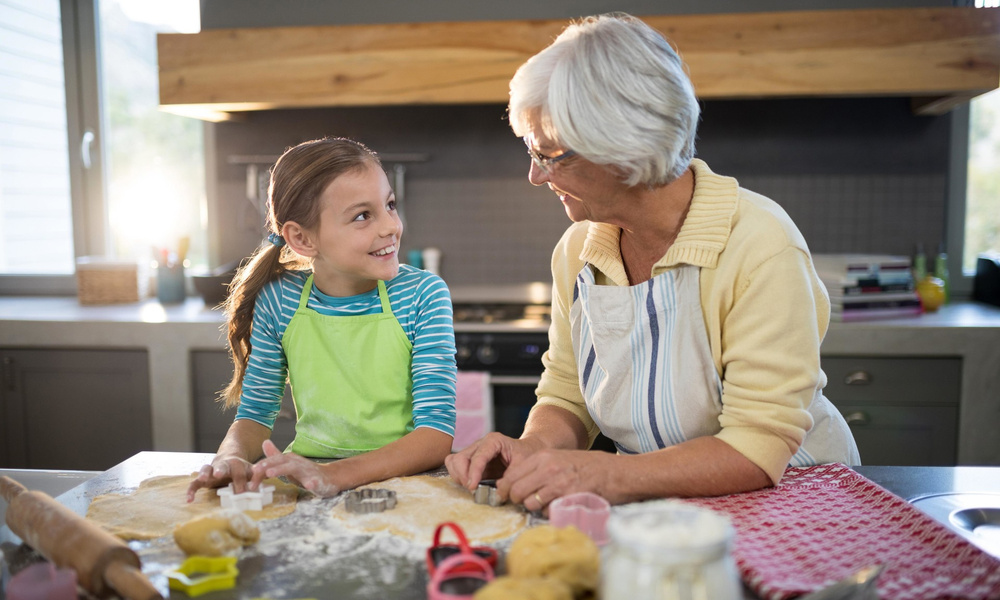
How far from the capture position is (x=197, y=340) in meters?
2.60

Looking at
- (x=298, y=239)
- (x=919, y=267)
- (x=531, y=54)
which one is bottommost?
(x=919, y=267)

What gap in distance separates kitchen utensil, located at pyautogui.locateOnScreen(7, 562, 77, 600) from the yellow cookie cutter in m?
0.09

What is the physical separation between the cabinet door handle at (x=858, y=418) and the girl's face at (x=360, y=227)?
164 centimetres

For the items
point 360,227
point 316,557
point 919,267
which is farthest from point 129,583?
point 919,267

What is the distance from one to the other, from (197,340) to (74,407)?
55cm

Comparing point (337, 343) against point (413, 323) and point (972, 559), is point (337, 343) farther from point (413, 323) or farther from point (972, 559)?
point (972, 559)

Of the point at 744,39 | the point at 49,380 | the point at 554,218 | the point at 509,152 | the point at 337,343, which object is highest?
the point at 744,39

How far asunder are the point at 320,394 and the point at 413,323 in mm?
205

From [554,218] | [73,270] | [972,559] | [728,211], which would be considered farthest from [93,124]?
[972,559]

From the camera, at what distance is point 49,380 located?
8.95ft

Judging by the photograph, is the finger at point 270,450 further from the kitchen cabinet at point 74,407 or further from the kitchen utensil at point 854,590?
the kitchen cabinet at point 74,407

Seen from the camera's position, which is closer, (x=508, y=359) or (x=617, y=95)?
(x=617, y=95)

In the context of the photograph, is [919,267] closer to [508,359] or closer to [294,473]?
[508,359]

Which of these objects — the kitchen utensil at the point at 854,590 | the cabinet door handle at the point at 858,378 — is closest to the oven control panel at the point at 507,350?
the cabinet door handle at the point at 858,378
